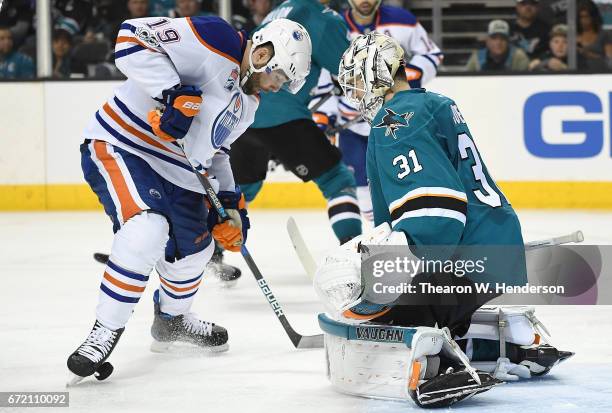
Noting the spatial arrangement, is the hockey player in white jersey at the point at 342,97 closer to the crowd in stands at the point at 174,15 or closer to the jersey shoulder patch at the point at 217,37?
the crowd in stands at the point at 174,15

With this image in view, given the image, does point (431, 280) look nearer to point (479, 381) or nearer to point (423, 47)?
point (479, 381)

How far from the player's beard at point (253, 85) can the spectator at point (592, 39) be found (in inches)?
171

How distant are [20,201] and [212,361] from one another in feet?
14.9

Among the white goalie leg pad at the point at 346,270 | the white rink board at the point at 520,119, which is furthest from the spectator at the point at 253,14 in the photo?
the white goalie leg pad at the point at 346,270

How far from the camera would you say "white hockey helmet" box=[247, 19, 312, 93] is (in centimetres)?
313

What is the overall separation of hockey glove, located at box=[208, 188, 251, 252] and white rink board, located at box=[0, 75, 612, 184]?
4064 mm

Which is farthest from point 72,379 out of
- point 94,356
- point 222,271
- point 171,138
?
point 222,271

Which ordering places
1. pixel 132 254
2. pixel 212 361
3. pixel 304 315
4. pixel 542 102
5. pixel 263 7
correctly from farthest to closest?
pixel 263 7 → pixel 542 102 → pixel 304 315 → pixel 212 361 → pixel 132 254

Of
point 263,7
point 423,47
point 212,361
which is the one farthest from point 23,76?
point 212,361

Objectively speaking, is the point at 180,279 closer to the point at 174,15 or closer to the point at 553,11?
the point at 174,15

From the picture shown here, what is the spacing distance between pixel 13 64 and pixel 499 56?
9.91ft

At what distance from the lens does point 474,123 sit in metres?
7.31

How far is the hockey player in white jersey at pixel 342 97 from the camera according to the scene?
5.46 metres

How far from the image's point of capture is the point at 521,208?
727cm
